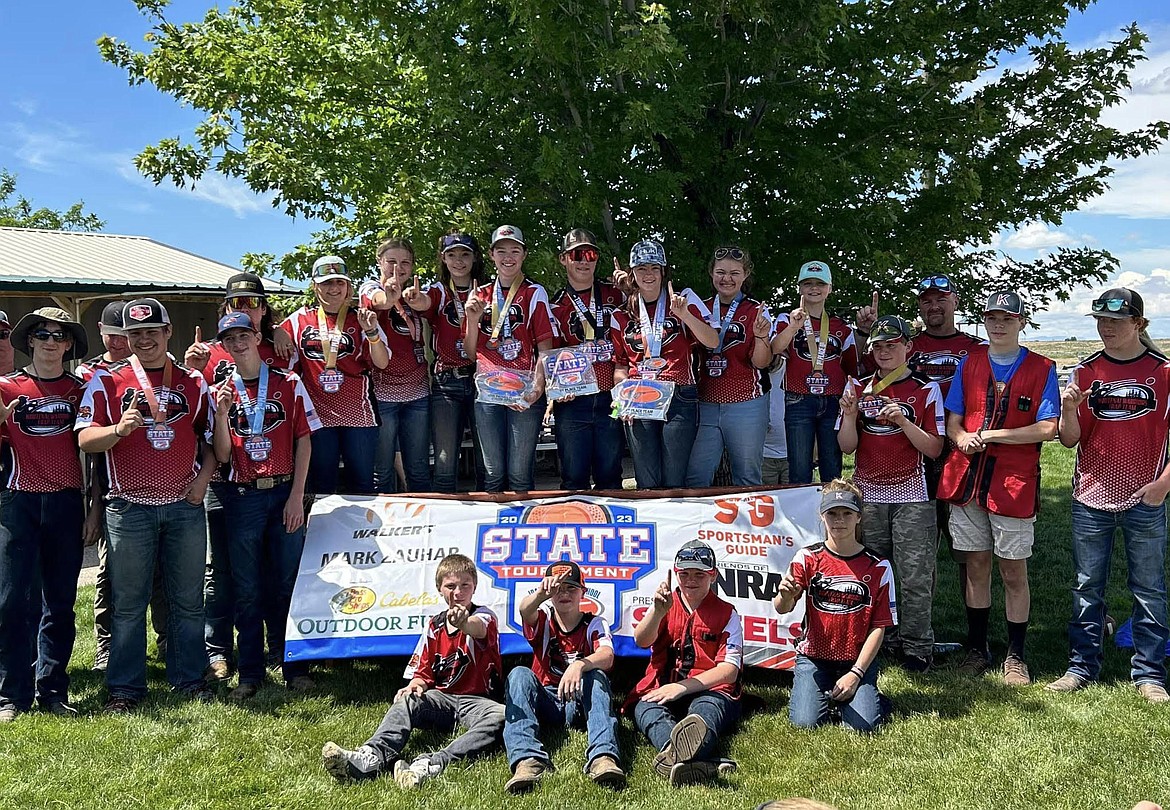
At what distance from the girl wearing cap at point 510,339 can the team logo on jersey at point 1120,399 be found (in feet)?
11.8

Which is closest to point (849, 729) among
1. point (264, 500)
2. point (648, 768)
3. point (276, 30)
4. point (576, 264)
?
point (648, 768)

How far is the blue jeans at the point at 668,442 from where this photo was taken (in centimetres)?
606

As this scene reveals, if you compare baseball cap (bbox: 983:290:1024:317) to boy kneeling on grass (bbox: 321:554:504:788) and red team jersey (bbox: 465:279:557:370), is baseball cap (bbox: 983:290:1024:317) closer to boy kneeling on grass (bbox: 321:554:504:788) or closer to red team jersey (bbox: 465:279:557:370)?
red team jersey (bbox: 465:279:557:370)

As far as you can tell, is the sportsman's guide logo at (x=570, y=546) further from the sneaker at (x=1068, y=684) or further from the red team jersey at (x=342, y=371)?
the sneaker at (x=1068, y=684)

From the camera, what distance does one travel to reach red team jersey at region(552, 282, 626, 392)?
6121 millimetres

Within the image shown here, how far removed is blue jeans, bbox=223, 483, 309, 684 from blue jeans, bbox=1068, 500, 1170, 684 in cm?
507

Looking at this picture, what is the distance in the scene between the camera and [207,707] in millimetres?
5125

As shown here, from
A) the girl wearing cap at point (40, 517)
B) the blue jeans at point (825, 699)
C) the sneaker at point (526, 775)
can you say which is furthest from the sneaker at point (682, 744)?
the girl wearing cap at point (40, 517)

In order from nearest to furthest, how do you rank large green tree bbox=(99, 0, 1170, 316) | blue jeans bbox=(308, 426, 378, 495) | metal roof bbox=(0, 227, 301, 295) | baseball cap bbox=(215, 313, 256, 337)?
baseball cap bbox=(215, 313, 256, 337), blue jeans bbox=(308, 426, 378, 495), large green tree bbox=(99, 0, 1170, 316), metal roof bbox=(0, 227, 301, 295)

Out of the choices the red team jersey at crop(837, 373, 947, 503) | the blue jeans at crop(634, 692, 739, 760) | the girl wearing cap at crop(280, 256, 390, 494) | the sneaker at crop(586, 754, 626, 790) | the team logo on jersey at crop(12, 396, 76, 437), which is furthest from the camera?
the girl wearing cap at crop(280, 256, 390, 494)

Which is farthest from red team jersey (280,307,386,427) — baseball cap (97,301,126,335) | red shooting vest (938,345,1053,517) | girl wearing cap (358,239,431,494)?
red shooting vest (938,345,1053,517)

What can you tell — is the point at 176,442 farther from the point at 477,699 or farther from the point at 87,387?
the point at 477,699

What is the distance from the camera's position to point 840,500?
498 cm

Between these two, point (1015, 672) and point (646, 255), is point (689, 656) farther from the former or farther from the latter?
point (646, 255)
